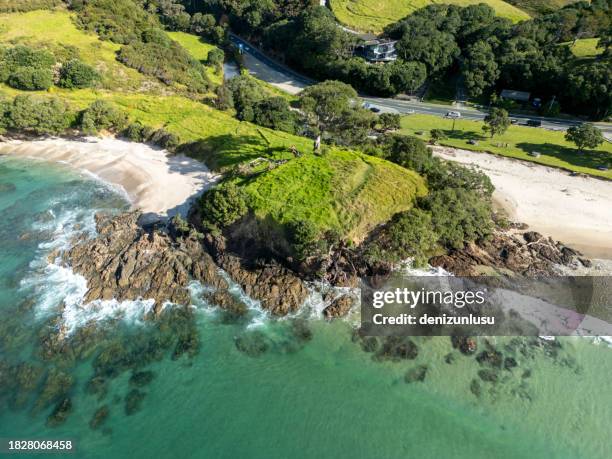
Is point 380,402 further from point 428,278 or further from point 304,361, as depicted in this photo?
point 428,278

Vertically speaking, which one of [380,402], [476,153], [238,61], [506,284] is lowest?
[380,402]

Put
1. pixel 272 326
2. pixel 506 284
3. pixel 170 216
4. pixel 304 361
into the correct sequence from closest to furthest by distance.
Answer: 1. pixel 304 361
2. pixel 272 326
3. pixel 506 284
4. pixel 170 216

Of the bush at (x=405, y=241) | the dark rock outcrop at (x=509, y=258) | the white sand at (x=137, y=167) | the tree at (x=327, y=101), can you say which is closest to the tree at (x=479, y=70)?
the tree at (x=327, y=101)

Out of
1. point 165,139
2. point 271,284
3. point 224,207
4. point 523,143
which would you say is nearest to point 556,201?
point 523,143

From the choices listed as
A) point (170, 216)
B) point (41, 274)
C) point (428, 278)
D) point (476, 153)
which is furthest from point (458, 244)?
point (41, 274)

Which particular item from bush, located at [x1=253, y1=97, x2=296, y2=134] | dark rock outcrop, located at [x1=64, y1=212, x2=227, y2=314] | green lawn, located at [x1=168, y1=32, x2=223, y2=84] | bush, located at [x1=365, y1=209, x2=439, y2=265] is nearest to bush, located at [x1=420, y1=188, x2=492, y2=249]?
bush, located at [x1=365, y1=209, x2=439, y2=265]

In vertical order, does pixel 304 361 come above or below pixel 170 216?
below

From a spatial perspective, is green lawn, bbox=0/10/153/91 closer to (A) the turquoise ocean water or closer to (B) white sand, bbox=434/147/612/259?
(A) the turquoise ocean water
